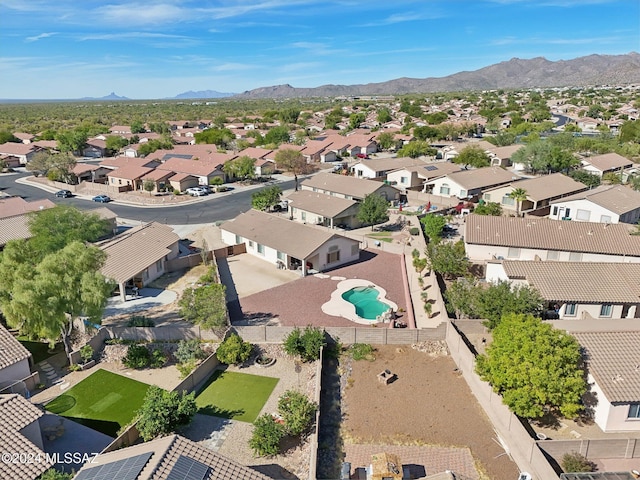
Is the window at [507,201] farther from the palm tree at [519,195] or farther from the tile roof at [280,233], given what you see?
the tile roof at [280,233]

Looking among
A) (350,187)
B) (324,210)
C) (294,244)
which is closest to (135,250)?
(294,244)

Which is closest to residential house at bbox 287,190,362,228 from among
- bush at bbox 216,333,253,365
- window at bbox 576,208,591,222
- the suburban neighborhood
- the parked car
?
the suburban neighborhood

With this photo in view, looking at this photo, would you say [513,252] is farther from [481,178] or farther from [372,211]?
[481,178]

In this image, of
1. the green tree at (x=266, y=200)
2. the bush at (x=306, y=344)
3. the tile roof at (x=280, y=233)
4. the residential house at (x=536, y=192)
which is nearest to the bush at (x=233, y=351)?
→ the bush at (x=306, y=344)

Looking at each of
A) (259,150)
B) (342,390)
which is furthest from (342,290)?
(259,150)

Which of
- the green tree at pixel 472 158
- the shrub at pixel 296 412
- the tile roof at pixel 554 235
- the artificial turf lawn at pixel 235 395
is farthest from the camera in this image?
the green tree at pixel 472 158

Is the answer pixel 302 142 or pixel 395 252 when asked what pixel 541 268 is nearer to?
pixel 395 252

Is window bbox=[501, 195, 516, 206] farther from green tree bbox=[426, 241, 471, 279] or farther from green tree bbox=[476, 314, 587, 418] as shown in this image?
green tree bbox=[476, 314, 587, 418]
